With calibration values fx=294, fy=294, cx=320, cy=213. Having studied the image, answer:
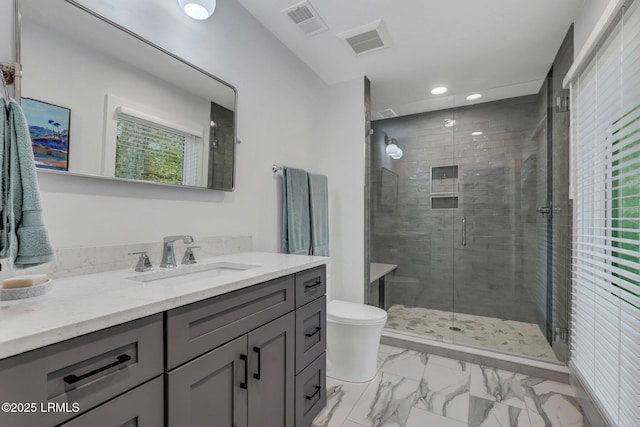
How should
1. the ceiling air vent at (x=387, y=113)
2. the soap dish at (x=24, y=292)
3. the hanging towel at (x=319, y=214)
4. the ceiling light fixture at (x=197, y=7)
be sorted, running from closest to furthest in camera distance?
1. the soap dish at (x=24, y=292)
2. the ceiling light fixture at (x=197, y=7)
3. the hanging towel at (x=319, y=214)
4. the ceiling air vent at (x=387, y=113)

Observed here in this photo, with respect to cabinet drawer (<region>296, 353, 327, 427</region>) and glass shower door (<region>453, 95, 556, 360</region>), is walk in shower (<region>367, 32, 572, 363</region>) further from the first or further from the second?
cabinet drawer (<region>296, 353, 327, 427</region>)

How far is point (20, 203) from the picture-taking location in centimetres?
78

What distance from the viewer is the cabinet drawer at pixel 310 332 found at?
4.55 ft

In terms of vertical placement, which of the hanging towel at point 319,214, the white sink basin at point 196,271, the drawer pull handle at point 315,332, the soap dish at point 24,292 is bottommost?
the drawer pull handle at point 315,332

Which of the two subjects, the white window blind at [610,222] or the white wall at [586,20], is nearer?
the white window blind at [610,222]

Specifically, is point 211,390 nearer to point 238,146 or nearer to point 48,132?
point 48,132

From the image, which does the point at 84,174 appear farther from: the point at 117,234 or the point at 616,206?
the point at 616,206

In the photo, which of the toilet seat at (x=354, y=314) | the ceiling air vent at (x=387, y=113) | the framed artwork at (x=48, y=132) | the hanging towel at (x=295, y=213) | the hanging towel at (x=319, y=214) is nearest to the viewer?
the framed artwork at (x=48, y=132)

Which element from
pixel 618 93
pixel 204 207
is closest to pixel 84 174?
pixel 204 207

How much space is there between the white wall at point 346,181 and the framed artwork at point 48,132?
178 cm

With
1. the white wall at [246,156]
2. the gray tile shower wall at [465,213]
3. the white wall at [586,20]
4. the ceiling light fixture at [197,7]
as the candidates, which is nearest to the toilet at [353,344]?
the white wall at [246,156]

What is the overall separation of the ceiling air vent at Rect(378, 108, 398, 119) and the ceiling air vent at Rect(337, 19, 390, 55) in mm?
1022

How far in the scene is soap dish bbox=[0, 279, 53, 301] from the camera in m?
0.74

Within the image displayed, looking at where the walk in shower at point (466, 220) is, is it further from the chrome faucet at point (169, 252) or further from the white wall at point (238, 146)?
the chrome faucet at point (169, 252)
